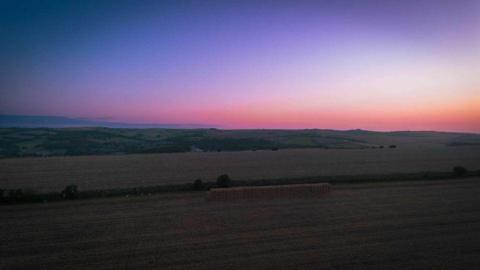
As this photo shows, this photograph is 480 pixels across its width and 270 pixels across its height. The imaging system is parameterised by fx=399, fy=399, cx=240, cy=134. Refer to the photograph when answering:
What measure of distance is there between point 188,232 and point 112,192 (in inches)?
420

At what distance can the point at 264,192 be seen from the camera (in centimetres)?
2472

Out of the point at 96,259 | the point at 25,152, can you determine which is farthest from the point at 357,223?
the point at 25,152

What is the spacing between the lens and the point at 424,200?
2331cm

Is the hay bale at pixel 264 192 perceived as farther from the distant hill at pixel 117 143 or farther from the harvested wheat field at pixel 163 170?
the distant hill at pixel 117 143

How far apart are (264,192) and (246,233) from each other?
8527 mm

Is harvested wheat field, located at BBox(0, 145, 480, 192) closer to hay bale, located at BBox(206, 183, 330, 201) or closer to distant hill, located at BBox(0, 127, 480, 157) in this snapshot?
hay bale, located at BBox(206, 183, 330, 201)

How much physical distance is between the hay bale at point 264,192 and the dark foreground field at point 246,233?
1.15 m

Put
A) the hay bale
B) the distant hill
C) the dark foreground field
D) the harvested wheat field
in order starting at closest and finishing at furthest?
1. the dark foreground field
2. the hay bale
3. the harvested wheat field
4. the distant hill

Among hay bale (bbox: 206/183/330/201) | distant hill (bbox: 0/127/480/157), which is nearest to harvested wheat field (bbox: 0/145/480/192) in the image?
hay bale (bbox: 206/183/330/201)

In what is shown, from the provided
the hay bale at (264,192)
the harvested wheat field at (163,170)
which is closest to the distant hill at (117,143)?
the harvested wheat field at (163,170)

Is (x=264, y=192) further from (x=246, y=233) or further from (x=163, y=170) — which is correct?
(x=163, y=170)

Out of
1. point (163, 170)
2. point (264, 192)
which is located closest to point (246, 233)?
point (264, 192)

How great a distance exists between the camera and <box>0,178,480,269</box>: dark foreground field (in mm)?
12938

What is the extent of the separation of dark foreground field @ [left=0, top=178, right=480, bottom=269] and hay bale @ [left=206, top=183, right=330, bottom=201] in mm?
1145
